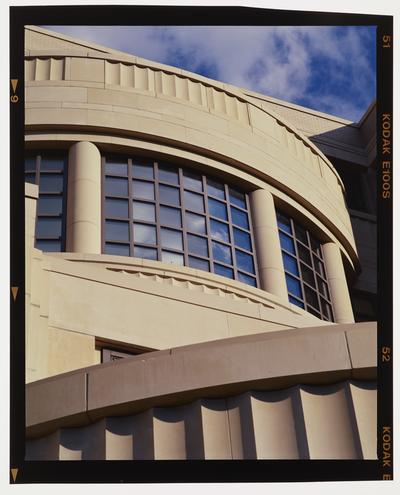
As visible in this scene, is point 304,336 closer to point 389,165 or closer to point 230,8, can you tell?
point 389,165

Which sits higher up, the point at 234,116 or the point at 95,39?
the point at 234,116

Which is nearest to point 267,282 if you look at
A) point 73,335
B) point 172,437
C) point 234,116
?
point 234,116

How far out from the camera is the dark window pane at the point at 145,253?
16.8 metres

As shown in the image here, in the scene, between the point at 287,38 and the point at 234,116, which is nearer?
the point at 287,38

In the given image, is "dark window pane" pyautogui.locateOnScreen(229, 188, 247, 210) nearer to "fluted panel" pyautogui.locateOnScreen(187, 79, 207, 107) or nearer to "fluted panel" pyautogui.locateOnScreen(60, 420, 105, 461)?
"fluted panel" pyautogui.locateOnScreen(187, 79, 207, 107)

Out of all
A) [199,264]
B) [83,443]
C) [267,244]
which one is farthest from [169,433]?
[267,244]

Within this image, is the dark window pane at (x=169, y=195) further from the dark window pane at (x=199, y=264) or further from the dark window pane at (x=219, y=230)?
the dark window pane at (x=199, y=264)

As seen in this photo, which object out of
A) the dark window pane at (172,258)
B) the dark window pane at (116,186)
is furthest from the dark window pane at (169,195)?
the dark window pane at (172,258)

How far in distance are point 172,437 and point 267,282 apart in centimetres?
826

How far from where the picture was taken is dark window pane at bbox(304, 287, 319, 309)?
63.9ft

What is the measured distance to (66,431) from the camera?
10.5 meters

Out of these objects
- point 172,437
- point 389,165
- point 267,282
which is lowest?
point 172,437

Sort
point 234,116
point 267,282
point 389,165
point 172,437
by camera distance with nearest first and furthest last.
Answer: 1. point 172,437
2. point 389,165
3. point 267,282
4. point 234,116

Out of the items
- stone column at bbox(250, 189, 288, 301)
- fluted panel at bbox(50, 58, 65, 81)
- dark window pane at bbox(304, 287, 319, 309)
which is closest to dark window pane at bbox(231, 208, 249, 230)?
stone column at bbox(250, 189, 288, 301)
